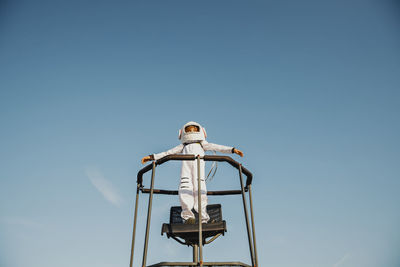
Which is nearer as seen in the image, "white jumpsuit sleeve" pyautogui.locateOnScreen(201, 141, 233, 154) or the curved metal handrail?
the curved metal handrail

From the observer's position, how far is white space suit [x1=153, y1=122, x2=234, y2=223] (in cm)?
430

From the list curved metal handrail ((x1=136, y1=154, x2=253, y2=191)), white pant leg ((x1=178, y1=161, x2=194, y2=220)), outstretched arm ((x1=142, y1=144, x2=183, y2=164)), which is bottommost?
curved metal handrail ((x1=136, y1=154, x2=253, y2=191))

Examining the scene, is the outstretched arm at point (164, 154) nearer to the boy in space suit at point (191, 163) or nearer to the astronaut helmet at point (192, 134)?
the boy in space suit at point (191, 163)

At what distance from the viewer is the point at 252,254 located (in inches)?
118

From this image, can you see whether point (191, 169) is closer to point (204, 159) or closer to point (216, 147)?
point (216, 147)

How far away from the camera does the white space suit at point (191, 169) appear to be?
4.30 meters

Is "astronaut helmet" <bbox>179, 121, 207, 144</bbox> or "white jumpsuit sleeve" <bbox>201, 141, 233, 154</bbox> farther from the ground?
"astronaut helmet" <bbox>179, 121, 207, 144</bbox>

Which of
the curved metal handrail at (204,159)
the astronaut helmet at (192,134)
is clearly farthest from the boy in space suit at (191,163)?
the curved metal handrail at (204,159)

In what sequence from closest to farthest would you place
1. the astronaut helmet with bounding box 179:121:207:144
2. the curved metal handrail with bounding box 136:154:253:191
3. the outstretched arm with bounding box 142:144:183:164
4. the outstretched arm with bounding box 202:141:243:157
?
the curved metal handrail with bounding box 136:154:253:191 < the outstretched arm with bounding box 142:144:183:164 < the outstretched arm with bounding box 202:141:243:157 < the astronaut helmet with bounding box 179:121:207:144

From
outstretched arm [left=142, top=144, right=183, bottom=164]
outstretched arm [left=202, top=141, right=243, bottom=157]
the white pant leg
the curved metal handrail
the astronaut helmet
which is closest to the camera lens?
the curved metal handrail

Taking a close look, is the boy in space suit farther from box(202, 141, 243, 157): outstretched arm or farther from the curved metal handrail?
the curved metal handrail

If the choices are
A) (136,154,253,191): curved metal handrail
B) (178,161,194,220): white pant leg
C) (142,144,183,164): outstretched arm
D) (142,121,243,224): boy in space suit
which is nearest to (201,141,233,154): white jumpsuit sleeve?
(142,121,243,224): boy in space suit

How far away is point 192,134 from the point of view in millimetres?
5125

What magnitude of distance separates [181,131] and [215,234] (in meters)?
2.06
